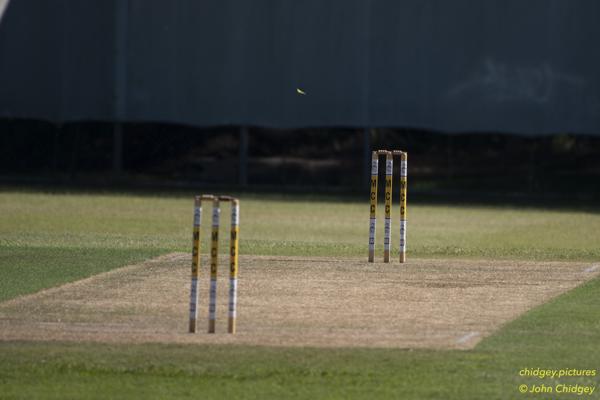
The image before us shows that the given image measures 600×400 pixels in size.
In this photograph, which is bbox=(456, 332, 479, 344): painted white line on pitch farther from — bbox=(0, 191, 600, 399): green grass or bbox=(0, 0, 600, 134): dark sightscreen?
bbox=(0, 0, 600, 134): dark sightscreen

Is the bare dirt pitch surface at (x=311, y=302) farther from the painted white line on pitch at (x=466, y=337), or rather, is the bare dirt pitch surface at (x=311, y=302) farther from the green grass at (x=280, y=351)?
the green grass at (x=280, y=351)

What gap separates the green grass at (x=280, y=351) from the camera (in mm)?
9828

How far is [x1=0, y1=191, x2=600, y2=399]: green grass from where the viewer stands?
9.83 m

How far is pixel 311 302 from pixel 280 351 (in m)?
3.13

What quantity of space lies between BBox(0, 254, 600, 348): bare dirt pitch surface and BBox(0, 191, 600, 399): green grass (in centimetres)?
44

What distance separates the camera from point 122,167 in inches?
1577

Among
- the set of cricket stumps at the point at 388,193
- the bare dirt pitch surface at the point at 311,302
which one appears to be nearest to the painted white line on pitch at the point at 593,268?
the bare dirt pitch surface at the point at 311,302

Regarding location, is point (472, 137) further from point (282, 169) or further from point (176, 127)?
point (176, 127)

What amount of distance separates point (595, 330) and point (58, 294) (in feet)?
20.5

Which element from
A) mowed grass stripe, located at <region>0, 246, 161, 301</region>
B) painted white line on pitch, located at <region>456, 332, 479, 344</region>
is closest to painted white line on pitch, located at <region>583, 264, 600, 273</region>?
painted white line on pitch, located at <region>456, 332, 479, 344</region>

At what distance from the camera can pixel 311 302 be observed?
14.3 meters

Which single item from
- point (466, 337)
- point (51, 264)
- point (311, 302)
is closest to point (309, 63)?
point (51, 264)

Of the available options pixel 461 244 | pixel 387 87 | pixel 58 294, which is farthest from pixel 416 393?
pixel 387 87

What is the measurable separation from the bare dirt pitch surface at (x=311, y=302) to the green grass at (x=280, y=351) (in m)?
0.44
